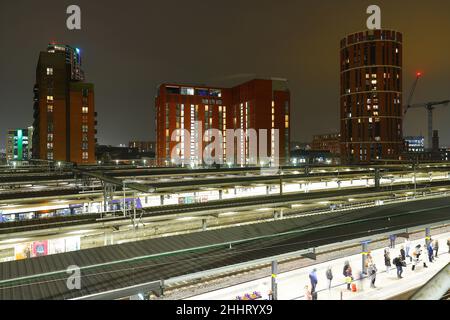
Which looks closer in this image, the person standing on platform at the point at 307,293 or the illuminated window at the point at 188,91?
the person standing on platform at the point at 307,293

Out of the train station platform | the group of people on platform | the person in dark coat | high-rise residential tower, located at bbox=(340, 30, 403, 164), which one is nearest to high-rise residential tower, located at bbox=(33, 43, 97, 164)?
the train station platform

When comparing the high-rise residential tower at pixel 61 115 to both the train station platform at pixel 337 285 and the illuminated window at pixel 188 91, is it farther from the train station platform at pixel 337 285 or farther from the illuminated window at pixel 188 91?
the train station platform at pixel 337 285

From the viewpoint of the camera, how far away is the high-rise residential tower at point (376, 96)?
103500mm

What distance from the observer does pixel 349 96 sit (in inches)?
4412

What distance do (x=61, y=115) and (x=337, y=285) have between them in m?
61.2

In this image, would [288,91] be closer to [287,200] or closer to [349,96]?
[349,96]

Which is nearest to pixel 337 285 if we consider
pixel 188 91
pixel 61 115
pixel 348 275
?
pixel 348 275

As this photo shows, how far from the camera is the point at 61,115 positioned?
60.8 metres

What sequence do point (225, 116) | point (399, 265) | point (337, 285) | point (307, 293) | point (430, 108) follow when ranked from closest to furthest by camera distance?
point (307, 293), point (337, 285), point (399, 265), point (225, 116), point (430, 108)

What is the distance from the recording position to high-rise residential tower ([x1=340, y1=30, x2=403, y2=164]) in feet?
340

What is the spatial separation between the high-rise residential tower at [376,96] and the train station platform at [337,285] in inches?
3766

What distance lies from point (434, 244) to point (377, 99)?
329 feet

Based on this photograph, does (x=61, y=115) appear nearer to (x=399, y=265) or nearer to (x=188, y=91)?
(x=188, y=91)

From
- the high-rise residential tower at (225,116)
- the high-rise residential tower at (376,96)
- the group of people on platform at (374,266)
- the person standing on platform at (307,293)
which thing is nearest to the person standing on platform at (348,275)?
the group of people on platform at (374,266)
